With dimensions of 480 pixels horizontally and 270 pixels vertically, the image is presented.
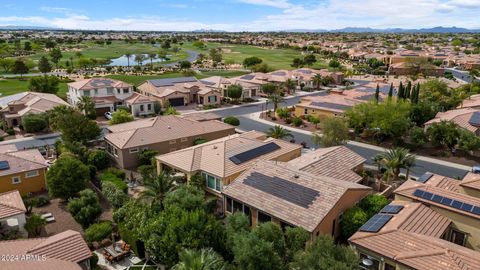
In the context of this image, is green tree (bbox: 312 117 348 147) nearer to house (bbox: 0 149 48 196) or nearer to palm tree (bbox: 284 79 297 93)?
house (bbox: 0 149 48 196)

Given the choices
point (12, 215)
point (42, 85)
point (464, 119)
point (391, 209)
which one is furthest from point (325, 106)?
point (42, 85)

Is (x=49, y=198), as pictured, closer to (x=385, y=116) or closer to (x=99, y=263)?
(x=99, y=263)

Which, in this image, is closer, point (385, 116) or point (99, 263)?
point (99, 263)

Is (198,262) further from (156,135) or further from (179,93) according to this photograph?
(179,93)

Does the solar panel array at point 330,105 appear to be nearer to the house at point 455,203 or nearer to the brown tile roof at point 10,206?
the house at point 455,203

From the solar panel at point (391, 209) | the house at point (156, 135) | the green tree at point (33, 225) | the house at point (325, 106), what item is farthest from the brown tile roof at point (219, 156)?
the house at point (325, 106)

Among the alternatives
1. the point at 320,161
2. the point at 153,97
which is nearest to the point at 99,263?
the point at 320,161
